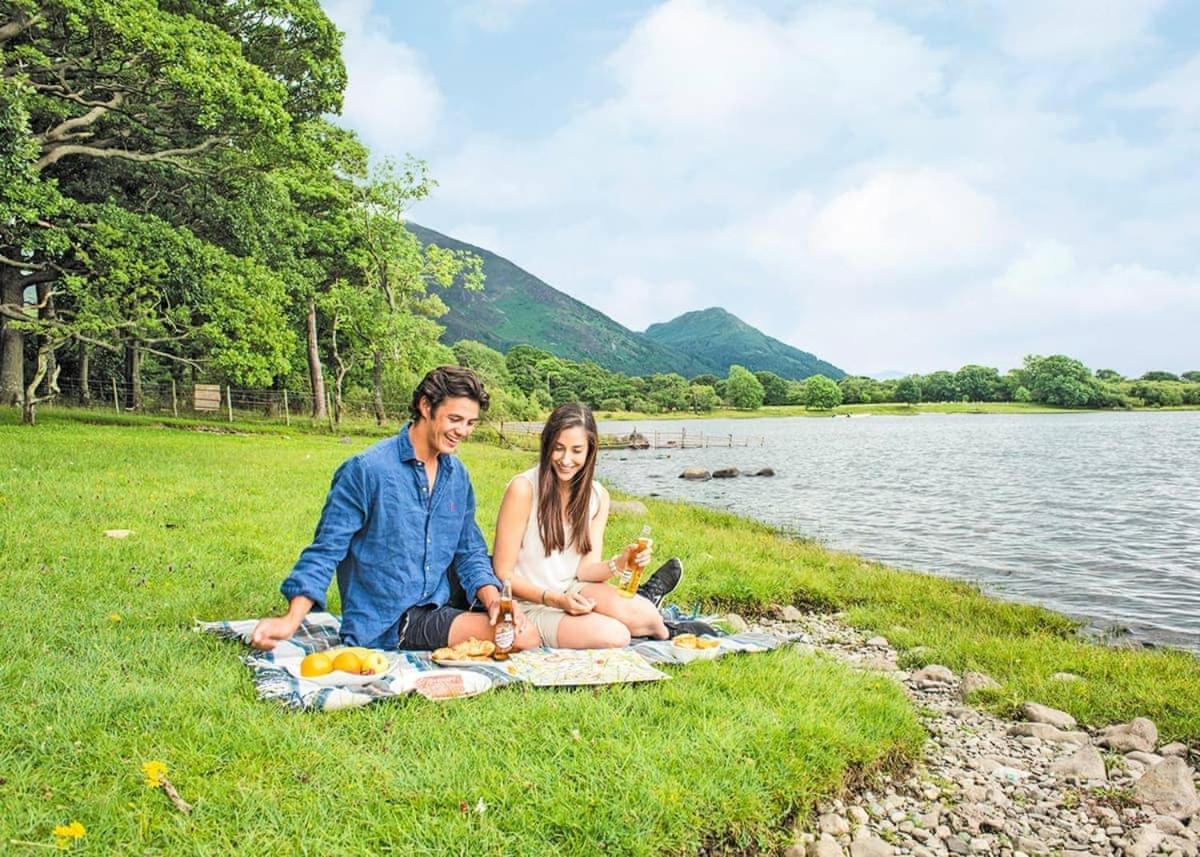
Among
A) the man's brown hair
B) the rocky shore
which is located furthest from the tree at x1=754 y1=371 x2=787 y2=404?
the man's brown hair

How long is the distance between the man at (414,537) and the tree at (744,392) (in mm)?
162255

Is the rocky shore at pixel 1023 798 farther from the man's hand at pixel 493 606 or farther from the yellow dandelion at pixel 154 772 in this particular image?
the yellow dandelion at pixel 154 772

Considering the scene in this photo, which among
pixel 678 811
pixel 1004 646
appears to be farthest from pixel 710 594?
pixel 678 811

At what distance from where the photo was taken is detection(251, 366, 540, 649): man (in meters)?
4.50

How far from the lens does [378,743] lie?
3631mm

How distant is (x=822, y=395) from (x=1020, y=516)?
505ft

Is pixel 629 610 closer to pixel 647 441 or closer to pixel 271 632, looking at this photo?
pixel 271 632

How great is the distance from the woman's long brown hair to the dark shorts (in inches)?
35.8

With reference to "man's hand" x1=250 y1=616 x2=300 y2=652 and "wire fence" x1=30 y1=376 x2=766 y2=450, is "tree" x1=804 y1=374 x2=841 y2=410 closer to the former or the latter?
"wire fence" x1=30 y1=376 x2=766 y2=450

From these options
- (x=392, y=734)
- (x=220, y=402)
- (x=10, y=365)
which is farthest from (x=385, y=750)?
(x=220, y=402)

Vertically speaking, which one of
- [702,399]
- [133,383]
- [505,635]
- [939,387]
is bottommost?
[505,635]

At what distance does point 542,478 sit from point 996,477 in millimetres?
30282

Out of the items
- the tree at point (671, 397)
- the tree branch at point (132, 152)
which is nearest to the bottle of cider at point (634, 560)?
the tree branch at point (132, 152)

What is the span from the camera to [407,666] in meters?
4.56
